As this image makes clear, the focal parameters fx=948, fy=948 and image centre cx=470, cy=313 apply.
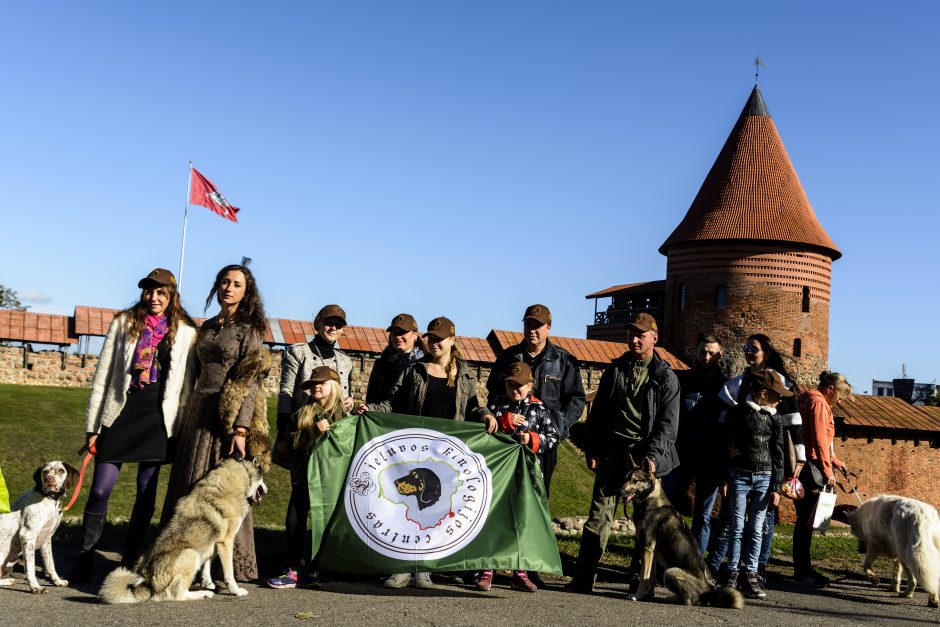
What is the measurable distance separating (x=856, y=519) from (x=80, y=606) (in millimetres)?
5923

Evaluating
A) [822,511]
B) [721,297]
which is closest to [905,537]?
[822,511]

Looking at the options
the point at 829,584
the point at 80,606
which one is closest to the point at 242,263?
the point at 80,606

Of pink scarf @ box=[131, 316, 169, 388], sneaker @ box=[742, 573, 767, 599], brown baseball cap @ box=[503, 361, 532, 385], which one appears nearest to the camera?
pink scarf @ box=[131, 316, 169, 388]

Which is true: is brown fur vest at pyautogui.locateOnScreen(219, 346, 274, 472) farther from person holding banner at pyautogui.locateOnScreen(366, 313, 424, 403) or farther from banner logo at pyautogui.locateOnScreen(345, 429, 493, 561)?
person holding banner at pyautogui.locateOnScreen(366, 313, 424, 403)

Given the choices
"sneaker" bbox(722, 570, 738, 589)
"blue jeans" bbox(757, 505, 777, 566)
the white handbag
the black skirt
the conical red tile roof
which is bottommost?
"sneaker" bbox(722, 570, 738, 589)

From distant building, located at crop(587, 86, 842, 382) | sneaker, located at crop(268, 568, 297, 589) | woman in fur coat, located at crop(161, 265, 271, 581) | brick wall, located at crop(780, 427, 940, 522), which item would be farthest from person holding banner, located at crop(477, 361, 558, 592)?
distant building, located at crop(587, 86, 842, 382)

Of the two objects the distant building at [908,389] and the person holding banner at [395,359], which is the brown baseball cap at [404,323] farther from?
the distant building at [908,389]

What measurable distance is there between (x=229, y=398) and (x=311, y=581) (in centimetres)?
129

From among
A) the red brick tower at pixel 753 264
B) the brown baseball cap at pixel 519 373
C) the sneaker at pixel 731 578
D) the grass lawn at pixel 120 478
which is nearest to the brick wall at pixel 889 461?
the grass lawn at pixel 120 478

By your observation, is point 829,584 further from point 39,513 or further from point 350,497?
point 39,513

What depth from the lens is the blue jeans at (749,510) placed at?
22.1 feet

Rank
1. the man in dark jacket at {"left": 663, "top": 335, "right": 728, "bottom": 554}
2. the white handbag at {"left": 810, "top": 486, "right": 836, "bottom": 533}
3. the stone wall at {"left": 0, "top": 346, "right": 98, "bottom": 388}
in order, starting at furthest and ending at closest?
the stone wall at {"left": 0, "top": 346, "right": 98, "bottom": 388} < the white handbag at {"left": 810, "top": 486, "right": 836, "bottom": 533} < the man in dark jacket at {"left": 663, "top": 335, "right": 728, "bottom": 554}

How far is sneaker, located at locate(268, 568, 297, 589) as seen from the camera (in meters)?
5.99

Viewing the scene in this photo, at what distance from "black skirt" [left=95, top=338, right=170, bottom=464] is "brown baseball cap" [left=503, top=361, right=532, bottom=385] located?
89.6 inches
